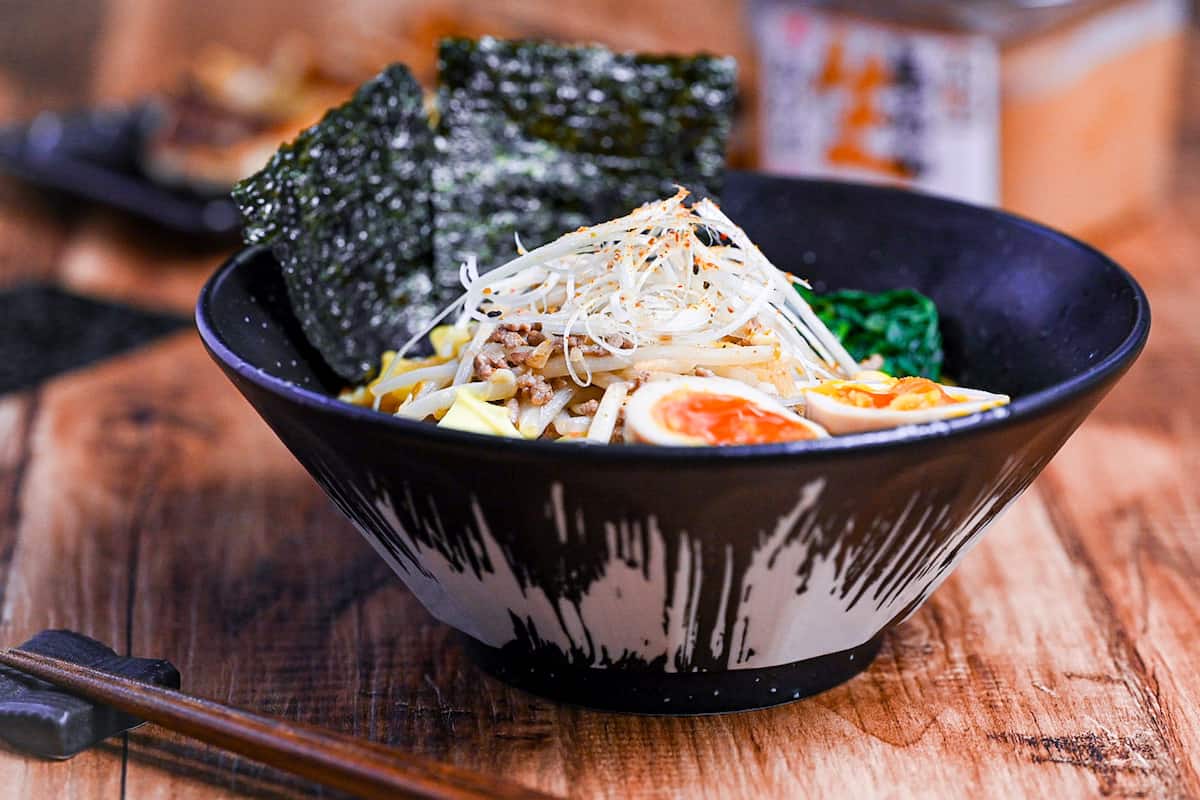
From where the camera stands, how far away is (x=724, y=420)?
49.8 inches

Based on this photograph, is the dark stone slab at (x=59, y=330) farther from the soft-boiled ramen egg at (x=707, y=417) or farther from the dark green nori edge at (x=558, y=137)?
the soft-boiled ramen egg at (x=707, y=417)

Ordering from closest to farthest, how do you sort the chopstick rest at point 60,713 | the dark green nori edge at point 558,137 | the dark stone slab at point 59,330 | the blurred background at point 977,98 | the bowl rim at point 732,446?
the bowl rim at point 732,446 < the chopstick rest at point 60,713 < the dark green nori edge at point 558,137 < the dark stone slab at point 59,330 < the blurred background at point 977,98

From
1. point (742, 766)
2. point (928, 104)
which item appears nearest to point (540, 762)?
point (742, 766)

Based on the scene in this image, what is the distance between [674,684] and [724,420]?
0.29 meters

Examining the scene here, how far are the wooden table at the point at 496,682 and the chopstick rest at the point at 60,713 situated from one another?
0.8 inches

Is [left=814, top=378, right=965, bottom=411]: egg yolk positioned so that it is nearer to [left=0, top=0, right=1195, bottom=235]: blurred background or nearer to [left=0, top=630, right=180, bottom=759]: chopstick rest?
[left=0, top=630, right=180, bottom=759]: chopstick rest

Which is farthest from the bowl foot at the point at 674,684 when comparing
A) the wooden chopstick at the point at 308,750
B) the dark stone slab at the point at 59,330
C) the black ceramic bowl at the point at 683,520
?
the dark stone slab at the point at 59,330

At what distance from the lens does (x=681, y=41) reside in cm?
459

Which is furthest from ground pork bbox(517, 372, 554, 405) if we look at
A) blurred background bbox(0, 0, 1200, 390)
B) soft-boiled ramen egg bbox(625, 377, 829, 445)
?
blurred background bbox(0, 0, 1200, 390)

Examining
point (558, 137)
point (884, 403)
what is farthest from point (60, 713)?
point (558, 137)

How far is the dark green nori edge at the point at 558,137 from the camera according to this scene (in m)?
1.87

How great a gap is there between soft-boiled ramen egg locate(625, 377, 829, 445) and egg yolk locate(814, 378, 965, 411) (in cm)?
7

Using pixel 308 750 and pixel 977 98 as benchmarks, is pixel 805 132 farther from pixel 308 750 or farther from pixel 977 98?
pixel 308 750

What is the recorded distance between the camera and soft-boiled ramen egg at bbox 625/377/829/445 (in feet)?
4.02
